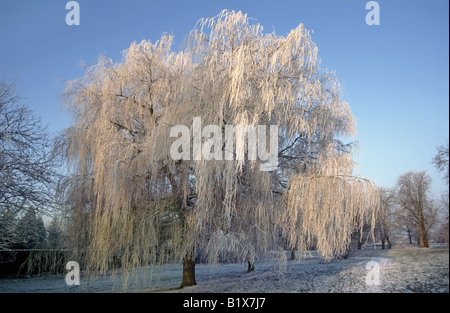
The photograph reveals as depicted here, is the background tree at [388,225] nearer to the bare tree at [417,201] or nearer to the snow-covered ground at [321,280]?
the bare tree at [417,201]

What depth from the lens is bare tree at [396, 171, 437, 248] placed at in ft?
31.4

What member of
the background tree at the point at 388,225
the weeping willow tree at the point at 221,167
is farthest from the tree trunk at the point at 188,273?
the background tree at the point at 388,225

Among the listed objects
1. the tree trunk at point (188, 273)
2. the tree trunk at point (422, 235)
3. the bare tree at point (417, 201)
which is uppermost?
the bare tree at point (417, 201)

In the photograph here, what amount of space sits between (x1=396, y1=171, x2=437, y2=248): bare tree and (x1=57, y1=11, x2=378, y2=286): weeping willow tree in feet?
9.45

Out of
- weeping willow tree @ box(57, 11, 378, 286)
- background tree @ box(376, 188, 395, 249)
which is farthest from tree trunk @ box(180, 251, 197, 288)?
background tree @ box(376, 188, 395, 249)

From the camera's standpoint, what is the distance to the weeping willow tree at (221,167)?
7.18m

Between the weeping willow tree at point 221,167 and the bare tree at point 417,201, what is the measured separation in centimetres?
288

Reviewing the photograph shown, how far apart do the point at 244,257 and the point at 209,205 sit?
1395 mm

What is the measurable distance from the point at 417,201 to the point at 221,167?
744 centimetres

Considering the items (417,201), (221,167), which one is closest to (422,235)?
(417,201)

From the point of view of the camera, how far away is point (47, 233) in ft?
33.6

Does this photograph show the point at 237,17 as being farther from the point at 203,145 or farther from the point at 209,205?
the point at 209,205
